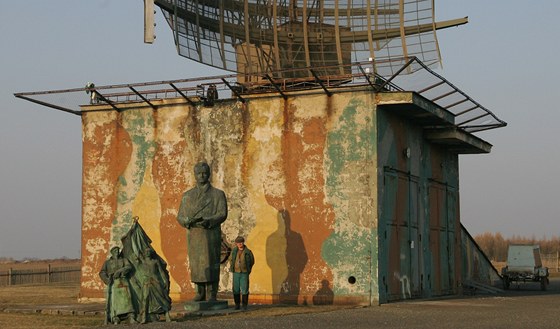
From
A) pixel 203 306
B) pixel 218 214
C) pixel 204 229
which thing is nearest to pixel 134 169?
pixel 204 229

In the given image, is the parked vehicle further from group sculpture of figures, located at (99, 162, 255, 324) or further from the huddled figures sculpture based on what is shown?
the huddled figures sculpture

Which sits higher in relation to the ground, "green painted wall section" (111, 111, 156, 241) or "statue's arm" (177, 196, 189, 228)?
"green painted wall section" (111, 111, 156, 241)

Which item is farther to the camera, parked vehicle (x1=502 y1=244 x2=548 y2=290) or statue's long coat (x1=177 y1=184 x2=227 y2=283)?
parked vehicle (x1=502 y1=244 x2=548 y2=290)

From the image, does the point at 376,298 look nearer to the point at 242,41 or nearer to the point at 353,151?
the point at 353,151

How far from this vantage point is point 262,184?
23828 mm

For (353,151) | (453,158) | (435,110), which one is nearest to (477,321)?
(353,151)

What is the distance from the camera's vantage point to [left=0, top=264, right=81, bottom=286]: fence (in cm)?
4247

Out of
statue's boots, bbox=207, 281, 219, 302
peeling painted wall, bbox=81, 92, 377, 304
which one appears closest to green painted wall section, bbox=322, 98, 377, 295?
peeling painted wall, bbox=81, 92, 377, 304

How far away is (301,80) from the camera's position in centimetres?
2392

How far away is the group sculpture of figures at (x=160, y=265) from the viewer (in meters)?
17.1

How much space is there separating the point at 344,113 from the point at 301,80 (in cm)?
169

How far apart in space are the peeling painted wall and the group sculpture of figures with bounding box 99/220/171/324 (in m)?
6.30

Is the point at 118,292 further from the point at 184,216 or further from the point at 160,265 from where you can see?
the point at 184,216

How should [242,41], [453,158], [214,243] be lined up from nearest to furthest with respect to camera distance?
[214,243], [242,41], [453,158]
